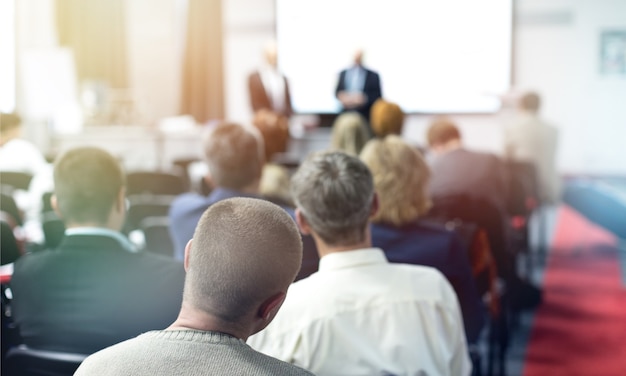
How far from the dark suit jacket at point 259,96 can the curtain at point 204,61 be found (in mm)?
1592

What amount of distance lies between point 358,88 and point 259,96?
976 millimetres

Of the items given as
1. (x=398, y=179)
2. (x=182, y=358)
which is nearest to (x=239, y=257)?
(x=182, y=358)

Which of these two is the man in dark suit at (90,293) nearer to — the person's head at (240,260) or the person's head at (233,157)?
the person's head at (240,260)

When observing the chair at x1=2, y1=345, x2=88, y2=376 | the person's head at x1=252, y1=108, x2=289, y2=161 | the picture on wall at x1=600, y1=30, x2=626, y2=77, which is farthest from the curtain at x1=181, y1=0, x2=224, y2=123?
the chair at x1=2, y1=345, x2=88, y2=376

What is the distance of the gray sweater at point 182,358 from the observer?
77 cm

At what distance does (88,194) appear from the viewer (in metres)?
1.62

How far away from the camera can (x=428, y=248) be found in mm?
1984

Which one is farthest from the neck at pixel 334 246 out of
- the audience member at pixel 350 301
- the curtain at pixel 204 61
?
the curtain at pixel 204 61

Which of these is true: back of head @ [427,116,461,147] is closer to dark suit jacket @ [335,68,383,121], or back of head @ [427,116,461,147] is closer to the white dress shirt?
the white dress shirt

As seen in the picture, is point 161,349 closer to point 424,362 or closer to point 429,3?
point 424,362

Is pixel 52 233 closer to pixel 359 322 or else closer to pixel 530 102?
pixel 359 322

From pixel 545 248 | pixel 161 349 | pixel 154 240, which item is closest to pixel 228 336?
pixel 161 349

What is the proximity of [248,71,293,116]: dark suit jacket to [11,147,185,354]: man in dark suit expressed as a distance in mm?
5466

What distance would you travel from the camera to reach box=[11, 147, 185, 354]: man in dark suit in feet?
4.63
